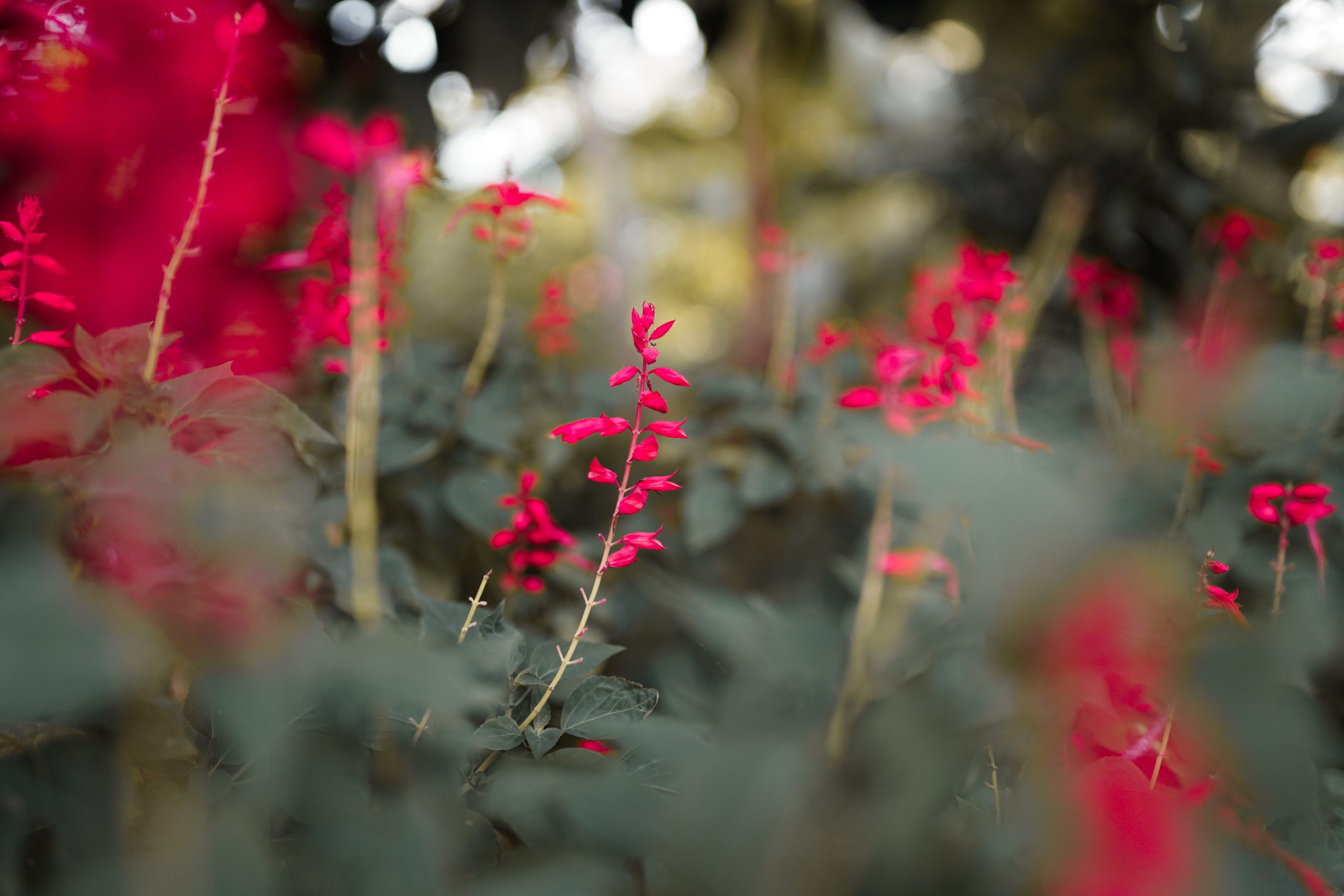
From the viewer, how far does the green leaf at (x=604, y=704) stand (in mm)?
474

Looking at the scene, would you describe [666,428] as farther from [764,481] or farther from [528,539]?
[764,481]

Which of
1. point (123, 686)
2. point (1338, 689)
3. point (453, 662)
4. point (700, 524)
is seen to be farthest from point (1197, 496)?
point (123, 686)

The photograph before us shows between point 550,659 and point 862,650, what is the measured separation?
0.20 meters

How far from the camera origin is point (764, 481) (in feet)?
3.42

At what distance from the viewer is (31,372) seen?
444 millimetres

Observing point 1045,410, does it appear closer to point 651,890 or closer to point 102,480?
point 651,890

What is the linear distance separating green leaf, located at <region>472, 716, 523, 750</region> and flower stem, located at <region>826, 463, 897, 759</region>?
18 cm

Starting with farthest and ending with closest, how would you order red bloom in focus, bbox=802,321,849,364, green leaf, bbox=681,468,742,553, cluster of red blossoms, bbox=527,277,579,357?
1. cluster of red blossoms, bbox=527,277,579,357
2. red bloom in focus, bbox=802,321,849,364
3. green leaf, bbox=681,468,742,553

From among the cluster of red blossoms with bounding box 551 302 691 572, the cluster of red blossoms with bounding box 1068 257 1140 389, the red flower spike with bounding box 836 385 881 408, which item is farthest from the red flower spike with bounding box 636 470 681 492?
the cluster of red blossoms with bounding box 1068 257 1140 389

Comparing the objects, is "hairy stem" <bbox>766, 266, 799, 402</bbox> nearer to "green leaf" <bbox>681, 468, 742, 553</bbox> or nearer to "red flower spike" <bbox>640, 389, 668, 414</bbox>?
"green leaf" <bbox>681, 468, 742, 553</bbox>

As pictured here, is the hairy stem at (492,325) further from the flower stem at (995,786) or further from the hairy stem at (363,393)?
the flower stem at (995,786)

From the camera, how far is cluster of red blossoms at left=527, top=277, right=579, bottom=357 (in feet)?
4.27

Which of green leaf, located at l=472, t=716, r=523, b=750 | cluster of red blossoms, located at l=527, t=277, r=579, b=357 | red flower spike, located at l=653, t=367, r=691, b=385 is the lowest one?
cluster of red blossoms, located at l=527, t=277, r=579, b=357

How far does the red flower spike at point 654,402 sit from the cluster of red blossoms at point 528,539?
0.71 feet
